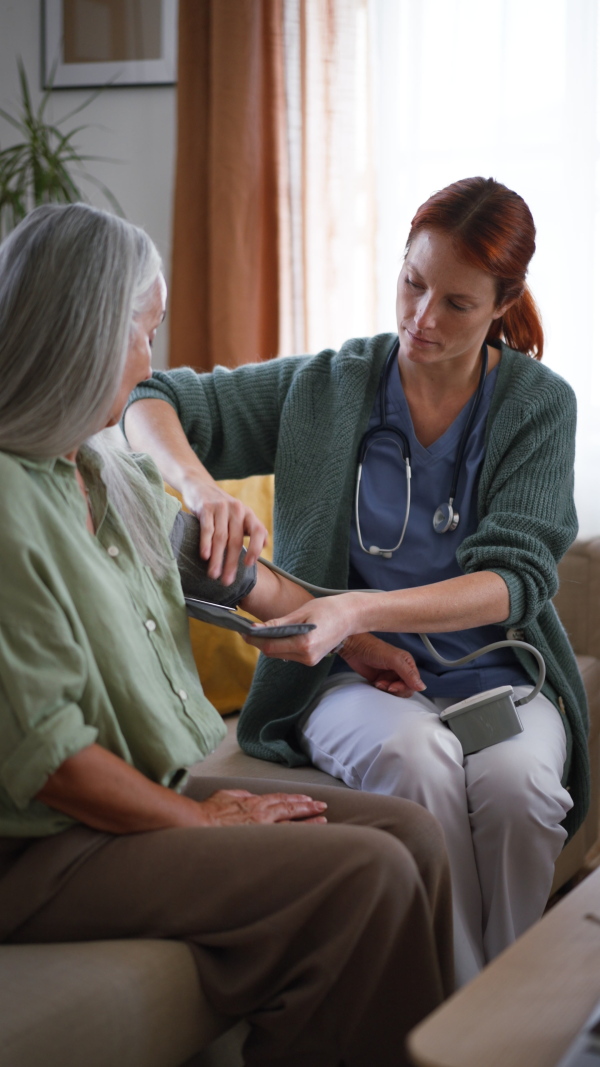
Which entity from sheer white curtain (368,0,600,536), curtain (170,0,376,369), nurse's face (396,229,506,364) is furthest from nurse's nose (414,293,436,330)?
curtain (170,0,376,369)

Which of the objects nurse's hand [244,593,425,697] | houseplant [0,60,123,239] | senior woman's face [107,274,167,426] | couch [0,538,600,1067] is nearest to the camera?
couch [0,538,600,1067]

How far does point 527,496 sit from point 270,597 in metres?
0.46

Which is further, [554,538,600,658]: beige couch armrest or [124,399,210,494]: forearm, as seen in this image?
[554,538,600,658]: beige couch armrest

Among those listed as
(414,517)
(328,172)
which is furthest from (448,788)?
(328,172)

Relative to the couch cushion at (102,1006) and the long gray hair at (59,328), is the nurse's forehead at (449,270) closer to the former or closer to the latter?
the long gray hair at (59,328)

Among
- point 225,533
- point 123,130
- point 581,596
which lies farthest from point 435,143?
point 225,533

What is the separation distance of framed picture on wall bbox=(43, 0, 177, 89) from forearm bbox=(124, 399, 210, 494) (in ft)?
5.85

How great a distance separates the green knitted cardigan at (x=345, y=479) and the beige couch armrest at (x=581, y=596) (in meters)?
0.44

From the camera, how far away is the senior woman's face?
1.17m

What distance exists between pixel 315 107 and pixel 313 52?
148 millimetres

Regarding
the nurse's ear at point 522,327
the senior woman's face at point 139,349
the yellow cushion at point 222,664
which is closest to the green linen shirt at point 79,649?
the senior woman's face at point 139,349

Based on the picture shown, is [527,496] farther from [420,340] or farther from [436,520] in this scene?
[420,340]

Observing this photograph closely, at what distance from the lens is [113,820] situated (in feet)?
3.49

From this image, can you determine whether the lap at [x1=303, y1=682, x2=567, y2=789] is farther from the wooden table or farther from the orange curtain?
the orange curtain
